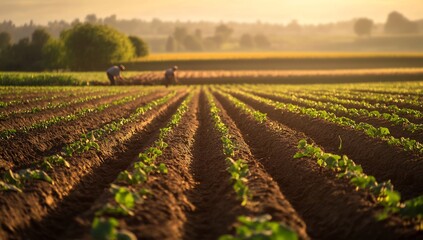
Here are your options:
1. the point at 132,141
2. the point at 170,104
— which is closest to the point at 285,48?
the point at 170,104

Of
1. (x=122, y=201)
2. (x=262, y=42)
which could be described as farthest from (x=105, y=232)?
(x=262, y=42)

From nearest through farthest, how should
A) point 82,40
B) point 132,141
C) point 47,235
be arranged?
point 47,235 < point 132,141 < point 82,40

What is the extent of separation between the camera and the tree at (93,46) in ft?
237

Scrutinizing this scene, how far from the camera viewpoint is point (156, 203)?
21.3 ft

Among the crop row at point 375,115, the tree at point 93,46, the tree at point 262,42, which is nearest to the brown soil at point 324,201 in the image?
the crop row at point 375,115

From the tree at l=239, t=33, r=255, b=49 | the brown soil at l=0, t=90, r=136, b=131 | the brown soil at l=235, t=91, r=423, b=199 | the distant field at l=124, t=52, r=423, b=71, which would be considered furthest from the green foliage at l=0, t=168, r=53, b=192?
the tree at l=239, t=33, r=255, b=49

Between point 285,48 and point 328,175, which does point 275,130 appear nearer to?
point 328,175

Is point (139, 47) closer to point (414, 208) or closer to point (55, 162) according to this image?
point (55, 162)

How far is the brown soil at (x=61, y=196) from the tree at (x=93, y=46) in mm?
63536

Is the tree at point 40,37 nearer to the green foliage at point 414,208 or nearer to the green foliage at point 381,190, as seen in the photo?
the green foliage at point 381,190

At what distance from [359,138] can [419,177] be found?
3.26 m

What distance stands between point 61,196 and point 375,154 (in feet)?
23.8

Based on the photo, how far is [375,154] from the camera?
10.0 m

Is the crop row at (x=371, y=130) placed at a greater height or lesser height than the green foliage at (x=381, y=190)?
greater
